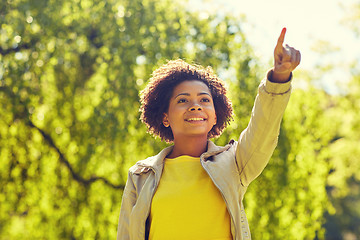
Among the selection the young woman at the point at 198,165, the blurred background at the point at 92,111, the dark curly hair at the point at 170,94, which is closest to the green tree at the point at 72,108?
the blurred background at the point at 92,111

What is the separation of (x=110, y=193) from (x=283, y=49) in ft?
12.4

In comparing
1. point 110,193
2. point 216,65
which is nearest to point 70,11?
point 216,65

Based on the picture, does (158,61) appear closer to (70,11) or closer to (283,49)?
(70,11)

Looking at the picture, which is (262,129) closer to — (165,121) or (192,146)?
(192,146)

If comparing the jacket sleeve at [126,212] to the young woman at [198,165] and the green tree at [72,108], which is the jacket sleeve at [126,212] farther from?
the green tree at [72,108]

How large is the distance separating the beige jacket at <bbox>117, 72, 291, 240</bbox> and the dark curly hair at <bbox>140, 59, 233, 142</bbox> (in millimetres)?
218

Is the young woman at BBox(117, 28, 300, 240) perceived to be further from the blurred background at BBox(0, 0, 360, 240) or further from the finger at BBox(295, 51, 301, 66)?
the blurred background at BBox(0, 0, 360, 240)

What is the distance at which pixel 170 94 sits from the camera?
81.0 inches

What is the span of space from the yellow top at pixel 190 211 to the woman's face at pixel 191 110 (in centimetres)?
20

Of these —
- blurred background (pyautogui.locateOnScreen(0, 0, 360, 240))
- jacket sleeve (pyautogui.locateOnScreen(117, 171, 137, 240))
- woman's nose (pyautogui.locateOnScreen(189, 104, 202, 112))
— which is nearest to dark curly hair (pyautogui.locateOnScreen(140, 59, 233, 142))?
woman's nose (pyautogui.locateOnScreen(189, 104, 202, 112))

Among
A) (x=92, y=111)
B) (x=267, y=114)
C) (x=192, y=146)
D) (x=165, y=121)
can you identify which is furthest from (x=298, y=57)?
(x=92, y=111)

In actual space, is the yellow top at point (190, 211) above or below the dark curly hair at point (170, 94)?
below

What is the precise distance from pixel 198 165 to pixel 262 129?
0.34 metres

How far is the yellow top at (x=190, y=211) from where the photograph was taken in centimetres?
170
